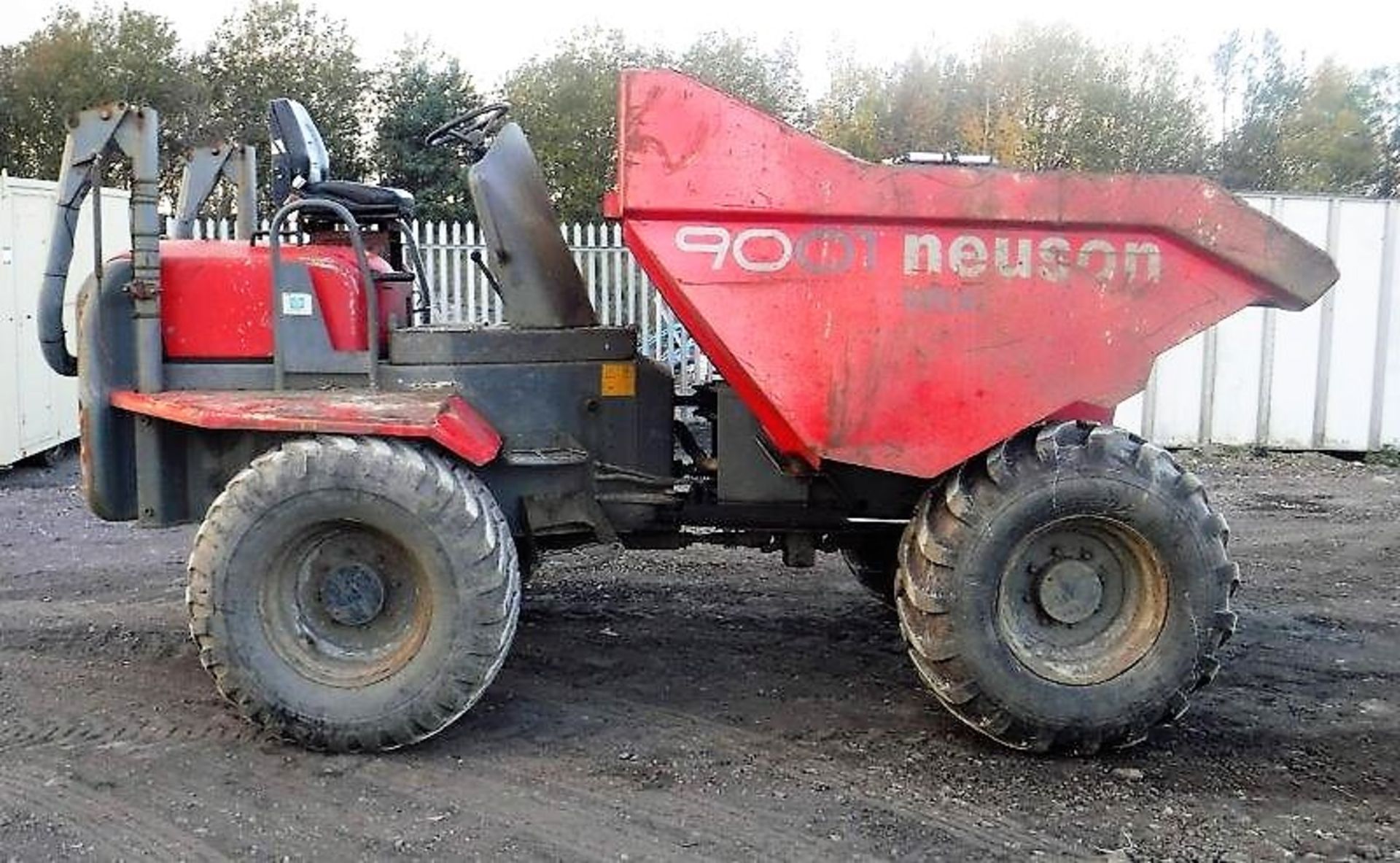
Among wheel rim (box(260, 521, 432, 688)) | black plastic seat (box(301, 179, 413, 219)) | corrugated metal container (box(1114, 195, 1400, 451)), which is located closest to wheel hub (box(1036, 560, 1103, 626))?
wheel rim (box(260, 521, 432, 688))

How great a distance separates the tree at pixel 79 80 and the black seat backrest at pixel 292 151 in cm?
1792

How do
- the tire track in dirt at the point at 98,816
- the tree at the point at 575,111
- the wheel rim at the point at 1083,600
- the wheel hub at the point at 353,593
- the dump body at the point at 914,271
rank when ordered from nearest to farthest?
the tire track in dirt at the point at 98,816
the dump body at the point at 914,271
the wheel rim at the point at 1083,600
the wheel hub at the point at 353,593
the tree at the point at 575,111

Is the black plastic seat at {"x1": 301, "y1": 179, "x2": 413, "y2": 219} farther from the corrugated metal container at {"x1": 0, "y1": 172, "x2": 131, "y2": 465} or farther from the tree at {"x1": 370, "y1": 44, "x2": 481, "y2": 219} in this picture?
the tree at {"x1": 370, "y1": 44, "x2": 481, "y2": 219}

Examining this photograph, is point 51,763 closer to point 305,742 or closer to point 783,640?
point 305,742

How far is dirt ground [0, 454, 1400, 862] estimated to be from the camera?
4.13 metres

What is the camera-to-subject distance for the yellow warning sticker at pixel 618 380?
5523 mm

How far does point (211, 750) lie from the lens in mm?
4781

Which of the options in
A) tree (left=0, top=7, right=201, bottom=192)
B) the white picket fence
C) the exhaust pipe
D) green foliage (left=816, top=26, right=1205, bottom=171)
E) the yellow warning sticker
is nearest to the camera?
the exhaust pipe

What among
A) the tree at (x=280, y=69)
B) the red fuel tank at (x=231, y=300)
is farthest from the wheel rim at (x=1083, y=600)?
the tree at (x=280, y=69)

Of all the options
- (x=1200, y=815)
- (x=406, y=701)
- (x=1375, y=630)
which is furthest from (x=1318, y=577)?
(x=406, y=701)

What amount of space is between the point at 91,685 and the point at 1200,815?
4092 mm

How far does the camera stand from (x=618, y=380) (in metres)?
5.54

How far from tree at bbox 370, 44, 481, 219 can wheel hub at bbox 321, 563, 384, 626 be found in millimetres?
13756

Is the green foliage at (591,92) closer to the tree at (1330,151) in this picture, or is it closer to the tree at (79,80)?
the tree at (79,80)
